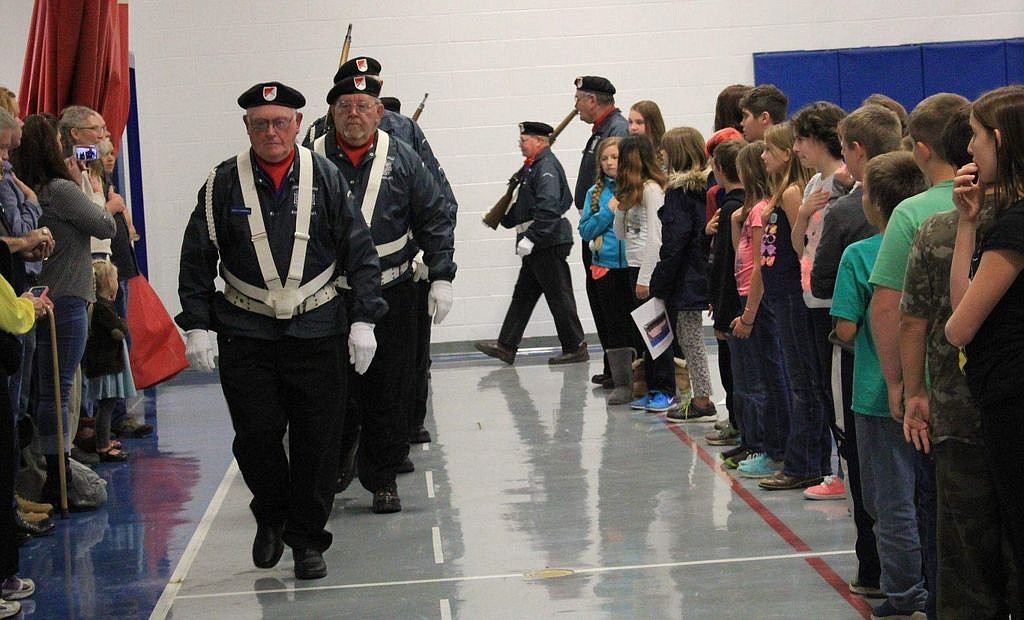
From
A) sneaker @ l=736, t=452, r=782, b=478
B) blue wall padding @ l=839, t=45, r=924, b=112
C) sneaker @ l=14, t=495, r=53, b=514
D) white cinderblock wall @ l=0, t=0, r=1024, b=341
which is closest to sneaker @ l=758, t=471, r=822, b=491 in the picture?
sneaker @ l=736, t=452, r=782, b=478

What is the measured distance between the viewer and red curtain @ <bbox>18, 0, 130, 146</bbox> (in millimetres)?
6957

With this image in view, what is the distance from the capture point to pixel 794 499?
5.64 meters

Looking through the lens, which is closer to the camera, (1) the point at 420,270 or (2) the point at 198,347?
(2) the point at 198,347

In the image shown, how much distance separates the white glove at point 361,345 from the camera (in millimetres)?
4809

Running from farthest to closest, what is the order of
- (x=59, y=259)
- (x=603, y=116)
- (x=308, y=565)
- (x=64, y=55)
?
(x=603, y=116) → (x=64, y=55) → (x=59, y=259) → (x=308, y=565)

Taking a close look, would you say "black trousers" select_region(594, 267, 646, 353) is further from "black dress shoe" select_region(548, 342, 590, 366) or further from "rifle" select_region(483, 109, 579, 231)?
"rifle" select_region(483, 109, 579, 231)

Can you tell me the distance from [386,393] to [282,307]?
3.76 feet

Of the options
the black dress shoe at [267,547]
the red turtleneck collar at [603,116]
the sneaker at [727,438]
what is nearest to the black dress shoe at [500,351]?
the red turtleneck collar at [603,116]

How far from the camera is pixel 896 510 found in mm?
3926

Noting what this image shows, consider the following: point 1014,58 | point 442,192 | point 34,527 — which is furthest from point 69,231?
point 1014,58

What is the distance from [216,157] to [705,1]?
4235 millimetres

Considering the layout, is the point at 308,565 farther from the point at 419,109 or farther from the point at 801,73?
the point at 801,73

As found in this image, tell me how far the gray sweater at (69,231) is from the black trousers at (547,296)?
14.7ft

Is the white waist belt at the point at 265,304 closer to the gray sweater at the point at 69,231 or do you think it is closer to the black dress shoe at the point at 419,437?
the gray sweater at the point at 69,231
